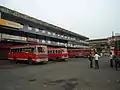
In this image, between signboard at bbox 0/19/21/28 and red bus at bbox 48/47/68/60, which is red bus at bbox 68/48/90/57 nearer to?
red bus at bbox 48/47/68/60

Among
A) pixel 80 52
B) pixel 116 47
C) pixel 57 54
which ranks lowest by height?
pixel 57 54

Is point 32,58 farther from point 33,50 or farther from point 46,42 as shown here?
point 46,42

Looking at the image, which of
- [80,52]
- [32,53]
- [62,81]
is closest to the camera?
[62,81]

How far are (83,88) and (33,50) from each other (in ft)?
53.0

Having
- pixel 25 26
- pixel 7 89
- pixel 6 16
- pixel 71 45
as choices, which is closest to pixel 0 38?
pixel 6 16

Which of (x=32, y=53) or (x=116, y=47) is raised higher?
(x=116, y=47)

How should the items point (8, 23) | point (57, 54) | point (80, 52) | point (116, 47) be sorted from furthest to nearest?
point (80, 52), point (57, 54), point (8, 23), point (116, 47)

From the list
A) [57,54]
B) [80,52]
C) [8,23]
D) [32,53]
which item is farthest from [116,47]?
[80,52]

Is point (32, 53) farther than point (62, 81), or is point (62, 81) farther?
point (32, 53)

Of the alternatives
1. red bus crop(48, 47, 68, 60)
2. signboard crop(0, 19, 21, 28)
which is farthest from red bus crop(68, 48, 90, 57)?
signboard crop(0, 19, 21, 28)

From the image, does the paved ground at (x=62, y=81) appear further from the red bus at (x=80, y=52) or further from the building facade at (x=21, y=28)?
the red bus at (x=80, y=52)

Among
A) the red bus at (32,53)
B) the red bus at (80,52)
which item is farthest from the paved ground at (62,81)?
the red bus at (80,52)

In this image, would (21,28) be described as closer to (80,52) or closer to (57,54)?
(57,54)

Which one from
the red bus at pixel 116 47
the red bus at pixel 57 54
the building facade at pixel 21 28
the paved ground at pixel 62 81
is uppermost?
the building facade at pixel 21 28
